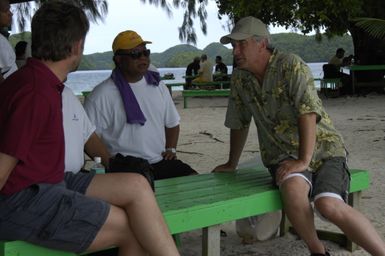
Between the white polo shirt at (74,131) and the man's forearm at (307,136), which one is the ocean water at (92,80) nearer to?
the white polo shirt at (74,131)

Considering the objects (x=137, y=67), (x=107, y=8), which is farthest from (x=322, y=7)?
(x=137, y=67)

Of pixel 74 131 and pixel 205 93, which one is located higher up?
pixel 74 131

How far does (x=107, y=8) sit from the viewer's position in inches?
438

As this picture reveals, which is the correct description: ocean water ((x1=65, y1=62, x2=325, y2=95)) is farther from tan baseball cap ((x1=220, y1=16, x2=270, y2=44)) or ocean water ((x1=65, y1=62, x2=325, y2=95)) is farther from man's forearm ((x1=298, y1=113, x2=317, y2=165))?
man's forearm ((x1=298, y1=113, x2=317, y2=165))

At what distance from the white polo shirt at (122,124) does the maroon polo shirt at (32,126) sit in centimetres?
138

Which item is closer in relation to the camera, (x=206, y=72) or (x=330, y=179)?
(x=330, y=179)

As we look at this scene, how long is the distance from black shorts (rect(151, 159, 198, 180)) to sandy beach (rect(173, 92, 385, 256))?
424 millimetres

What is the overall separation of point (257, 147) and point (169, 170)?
4062mm

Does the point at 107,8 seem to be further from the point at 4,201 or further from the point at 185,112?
the point at 4,201

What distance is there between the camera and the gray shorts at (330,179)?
315cm

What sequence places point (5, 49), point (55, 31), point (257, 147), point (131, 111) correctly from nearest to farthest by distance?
point (55, 31) → point (131, 111) → point (5, 49) → point (257, 147)

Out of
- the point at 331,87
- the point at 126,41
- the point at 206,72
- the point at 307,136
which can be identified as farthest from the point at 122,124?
the point at 331,87

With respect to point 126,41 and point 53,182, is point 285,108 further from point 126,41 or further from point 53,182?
point 53,182

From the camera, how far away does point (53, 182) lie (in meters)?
2.29
